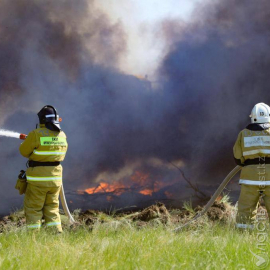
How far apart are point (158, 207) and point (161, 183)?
2.39 metres

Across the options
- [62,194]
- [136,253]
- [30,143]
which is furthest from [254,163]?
[30,143]

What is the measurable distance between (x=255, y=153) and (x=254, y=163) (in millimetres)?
136

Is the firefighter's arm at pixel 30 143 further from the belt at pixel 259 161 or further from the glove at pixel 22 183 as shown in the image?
the belt at pixel 259 161

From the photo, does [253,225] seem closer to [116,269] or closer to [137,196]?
[116,269]

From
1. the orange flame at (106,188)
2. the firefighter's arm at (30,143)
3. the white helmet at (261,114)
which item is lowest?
the orange flame at (106,188)

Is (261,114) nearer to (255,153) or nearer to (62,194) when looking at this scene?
(255,153)

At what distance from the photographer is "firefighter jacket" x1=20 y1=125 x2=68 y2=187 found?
5.56 meters

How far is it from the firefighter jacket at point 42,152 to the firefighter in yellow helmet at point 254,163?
Answer: 7.76ft

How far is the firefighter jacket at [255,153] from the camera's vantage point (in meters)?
5.52

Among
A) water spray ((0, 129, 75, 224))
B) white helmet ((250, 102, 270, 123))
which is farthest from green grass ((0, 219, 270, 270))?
white helmet ((250, 102, 270, 123))

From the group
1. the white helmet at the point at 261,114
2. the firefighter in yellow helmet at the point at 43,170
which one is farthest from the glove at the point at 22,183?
the white helmet at the point at 261,114

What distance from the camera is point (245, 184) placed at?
18.3ft

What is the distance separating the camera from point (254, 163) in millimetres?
5609

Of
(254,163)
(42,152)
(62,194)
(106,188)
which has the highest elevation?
(42,152)
